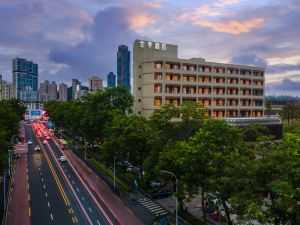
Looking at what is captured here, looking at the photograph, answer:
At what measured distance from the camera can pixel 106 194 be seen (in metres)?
50.2

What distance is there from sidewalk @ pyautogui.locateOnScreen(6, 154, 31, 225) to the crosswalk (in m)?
16.4

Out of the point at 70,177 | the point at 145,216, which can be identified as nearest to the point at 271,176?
the point at 145,216

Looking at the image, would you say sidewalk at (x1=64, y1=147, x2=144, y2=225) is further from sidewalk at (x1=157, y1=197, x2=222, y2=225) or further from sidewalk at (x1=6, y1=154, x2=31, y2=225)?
sidewalk at (x1=6, y1=154, x2=31, y2=225)

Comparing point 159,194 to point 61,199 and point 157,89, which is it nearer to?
point 61,199

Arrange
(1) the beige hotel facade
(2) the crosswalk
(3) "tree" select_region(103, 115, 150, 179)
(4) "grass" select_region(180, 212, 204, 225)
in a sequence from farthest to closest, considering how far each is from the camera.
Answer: (1) the beige hotel facade → (3) "tree" select_region(103, 115, 150, 179) → (2) the crosswalk → (4) "grass" select_region(180, 212, 204, 225)

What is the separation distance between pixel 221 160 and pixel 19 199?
3268 centimetres

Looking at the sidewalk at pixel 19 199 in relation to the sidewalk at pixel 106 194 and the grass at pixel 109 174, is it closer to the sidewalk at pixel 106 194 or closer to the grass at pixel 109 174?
the sidewalk at pixel 106 194

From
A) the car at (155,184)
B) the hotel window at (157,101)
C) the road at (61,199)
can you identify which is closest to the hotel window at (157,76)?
the hotel window at (157,101)

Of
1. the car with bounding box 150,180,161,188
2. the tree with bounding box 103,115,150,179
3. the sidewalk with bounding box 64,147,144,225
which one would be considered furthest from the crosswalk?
the tree with bounding box 103,115,150,179

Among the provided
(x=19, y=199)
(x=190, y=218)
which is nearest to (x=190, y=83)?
(x=190, y=218)

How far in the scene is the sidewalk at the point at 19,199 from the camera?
39156mm

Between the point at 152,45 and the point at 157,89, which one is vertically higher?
the point at 152,45

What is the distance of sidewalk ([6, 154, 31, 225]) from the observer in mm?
39156

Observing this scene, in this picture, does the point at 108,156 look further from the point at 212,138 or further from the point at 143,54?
the point at 143,54
